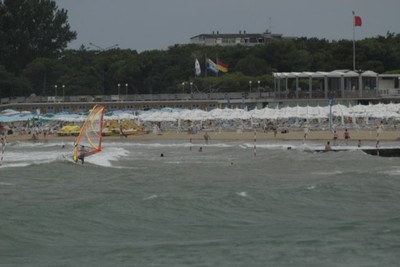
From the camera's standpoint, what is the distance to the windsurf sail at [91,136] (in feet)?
146

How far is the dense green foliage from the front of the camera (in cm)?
→ 9694

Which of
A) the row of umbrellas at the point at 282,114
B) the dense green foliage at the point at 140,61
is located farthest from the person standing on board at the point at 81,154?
the dense green foliage at the point at 140,61

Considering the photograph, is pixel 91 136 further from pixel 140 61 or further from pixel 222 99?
pixel 140 61

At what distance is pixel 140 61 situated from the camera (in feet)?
337

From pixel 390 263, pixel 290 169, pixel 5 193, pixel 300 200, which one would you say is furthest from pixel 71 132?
pixel 390 263

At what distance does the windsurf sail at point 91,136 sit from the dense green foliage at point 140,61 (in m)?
47.5

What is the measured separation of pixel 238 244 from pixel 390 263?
12.5 feet

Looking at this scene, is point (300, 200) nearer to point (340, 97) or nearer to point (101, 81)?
point (340, 97)

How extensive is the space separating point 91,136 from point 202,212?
2010 centimetres

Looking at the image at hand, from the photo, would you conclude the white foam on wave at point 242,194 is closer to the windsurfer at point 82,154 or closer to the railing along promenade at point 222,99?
the windsurfer at point 82,154

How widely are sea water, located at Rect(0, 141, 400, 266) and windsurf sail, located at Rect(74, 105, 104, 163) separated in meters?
0.81

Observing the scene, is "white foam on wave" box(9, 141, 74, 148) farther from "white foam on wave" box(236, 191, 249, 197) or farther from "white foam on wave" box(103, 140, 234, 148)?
"white foam on wave" box(236, 191, 249, 197)

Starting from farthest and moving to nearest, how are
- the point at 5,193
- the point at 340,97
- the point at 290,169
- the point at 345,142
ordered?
the point at 340,97
the point at 345,142
the point at 290,169
the point at 5,193

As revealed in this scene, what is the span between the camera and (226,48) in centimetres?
10894
